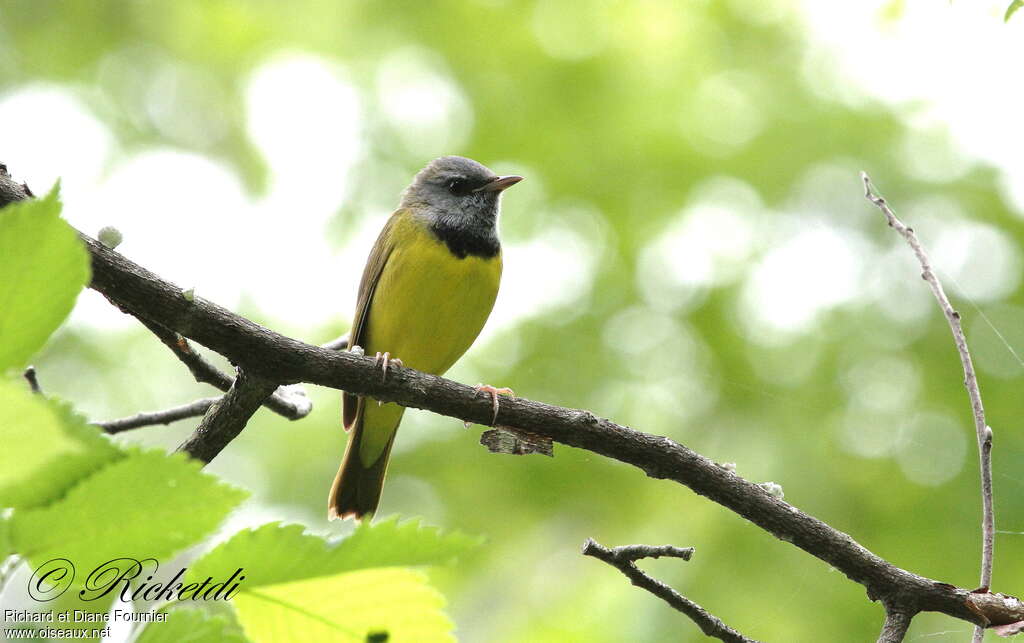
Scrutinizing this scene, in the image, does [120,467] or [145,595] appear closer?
[120,467]

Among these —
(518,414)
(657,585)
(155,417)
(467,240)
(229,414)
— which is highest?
(467,240)

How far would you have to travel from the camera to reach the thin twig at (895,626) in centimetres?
298

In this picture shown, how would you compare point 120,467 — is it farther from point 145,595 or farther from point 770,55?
point 770,55

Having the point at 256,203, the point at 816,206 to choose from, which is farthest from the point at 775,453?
the point at 256,203

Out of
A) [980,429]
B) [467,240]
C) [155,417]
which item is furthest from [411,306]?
[980,429]

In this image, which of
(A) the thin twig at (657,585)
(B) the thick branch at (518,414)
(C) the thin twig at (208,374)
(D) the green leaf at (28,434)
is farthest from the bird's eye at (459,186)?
(D) the green leaf at (28,434)

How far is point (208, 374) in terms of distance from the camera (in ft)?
11.5

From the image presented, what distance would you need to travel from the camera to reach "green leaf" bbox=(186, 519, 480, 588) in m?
1.17

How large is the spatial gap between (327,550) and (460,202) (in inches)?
208

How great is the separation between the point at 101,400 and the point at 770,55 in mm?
7500

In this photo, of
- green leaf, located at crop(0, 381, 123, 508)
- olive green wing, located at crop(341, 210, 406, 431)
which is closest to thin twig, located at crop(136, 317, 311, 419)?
olive green wing, located at crop(341, 210, 406, 431)

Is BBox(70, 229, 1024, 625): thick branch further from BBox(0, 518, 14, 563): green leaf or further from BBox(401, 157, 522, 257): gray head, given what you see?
BBox(401, 157, 522, 257): gray head

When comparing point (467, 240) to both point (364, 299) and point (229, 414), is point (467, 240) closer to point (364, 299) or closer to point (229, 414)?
point (364, 299)

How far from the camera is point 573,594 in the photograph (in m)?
7.40
